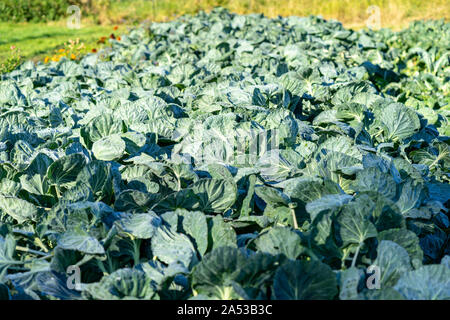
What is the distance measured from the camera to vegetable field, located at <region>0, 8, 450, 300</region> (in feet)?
4.85

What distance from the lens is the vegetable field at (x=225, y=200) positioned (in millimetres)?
1479

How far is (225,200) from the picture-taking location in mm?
1992

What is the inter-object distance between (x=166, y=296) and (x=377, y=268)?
76cm

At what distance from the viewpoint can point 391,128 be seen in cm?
292

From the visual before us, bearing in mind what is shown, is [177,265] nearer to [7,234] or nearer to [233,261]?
[233,261]

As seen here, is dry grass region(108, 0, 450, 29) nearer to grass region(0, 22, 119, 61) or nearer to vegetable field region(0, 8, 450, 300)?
grass region(0, 22, 119, 61)

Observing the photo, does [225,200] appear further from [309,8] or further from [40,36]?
[309,8]

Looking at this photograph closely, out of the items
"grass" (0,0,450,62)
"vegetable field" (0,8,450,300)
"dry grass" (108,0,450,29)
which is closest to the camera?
"vegetable field" (0,8,450,300)

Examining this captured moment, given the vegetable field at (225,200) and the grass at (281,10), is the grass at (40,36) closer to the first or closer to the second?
the grass at (281,10)

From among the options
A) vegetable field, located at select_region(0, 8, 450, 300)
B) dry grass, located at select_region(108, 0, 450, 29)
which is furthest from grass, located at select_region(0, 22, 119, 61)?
vegetable field, located at select_region(0, 8, 450, 300)

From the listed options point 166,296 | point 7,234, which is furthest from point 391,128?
point 7,234

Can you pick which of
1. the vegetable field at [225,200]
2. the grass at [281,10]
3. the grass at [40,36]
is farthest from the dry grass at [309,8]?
the vegetable field at [225,200]

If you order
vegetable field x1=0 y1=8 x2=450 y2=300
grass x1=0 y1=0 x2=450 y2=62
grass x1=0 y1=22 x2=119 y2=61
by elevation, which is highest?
grass x1=0 y1=0 x2=450 y2=62

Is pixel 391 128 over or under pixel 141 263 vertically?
over
